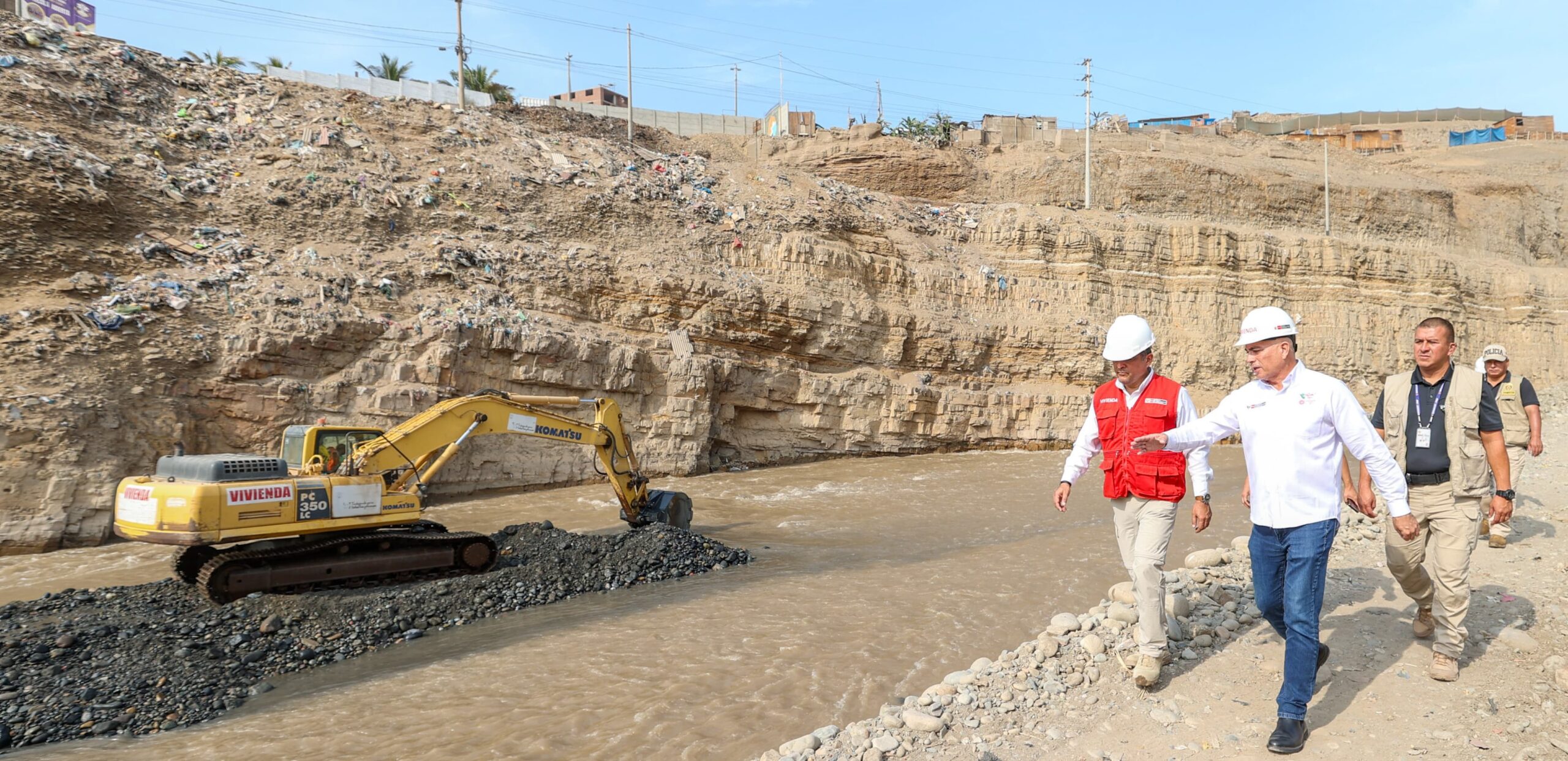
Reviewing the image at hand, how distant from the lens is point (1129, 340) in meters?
4.36

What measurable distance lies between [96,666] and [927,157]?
2701 centimetres

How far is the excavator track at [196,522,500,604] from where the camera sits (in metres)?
7.41

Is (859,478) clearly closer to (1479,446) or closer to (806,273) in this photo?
(806,273)

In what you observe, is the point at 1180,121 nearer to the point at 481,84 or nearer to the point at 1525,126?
the point at 1525,126

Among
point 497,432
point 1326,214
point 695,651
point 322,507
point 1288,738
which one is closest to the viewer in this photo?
point 1288,738

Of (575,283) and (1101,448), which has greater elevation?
(575,283)

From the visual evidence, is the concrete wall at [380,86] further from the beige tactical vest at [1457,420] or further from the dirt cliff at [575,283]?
the beige tactical vest at [1457,420]

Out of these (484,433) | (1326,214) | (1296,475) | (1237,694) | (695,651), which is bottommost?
(695,651)

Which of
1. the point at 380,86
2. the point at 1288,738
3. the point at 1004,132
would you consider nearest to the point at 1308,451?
the point at 1288,738

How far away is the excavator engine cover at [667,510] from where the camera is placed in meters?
10.3

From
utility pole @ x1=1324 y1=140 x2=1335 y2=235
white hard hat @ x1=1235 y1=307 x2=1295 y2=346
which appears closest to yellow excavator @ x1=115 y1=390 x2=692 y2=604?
white hard hat @ x1=1235 y1=307 x2=1295 y2=346

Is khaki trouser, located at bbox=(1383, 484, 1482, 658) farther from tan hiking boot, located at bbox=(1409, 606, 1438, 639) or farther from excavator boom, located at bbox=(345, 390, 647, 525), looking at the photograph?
excavator boom, located at bbox=(345, 390, 647, 525)

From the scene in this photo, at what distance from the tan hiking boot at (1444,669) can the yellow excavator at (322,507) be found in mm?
7917

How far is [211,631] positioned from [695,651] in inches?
150
